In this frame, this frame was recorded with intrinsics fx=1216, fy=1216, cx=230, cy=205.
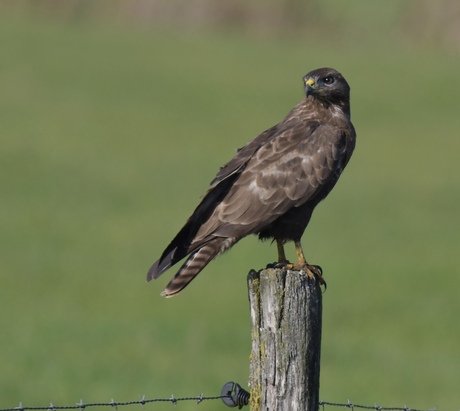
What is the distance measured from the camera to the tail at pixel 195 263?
5.82 m

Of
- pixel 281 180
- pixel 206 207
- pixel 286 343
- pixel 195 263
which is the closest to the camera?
pixel 286 343

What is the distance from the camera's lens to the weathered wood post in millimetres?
4746

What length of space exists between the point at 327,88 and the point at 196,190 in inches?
679

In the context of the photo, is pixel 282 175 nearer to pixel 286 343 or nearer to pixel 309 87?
pixel 309 87

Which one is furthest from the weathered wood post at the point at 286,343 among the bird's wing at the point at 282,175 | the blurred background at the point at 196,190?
the blurred background at the point at 196,190

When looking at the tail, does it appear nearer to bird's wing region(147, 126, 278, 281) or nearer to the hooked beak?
bird's wing region(147, 126, 278, 281)

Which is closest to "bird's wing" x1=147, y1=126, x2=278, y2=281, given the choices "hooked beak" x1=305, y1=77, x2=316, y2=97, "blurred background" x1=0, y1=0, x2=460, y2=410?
"hooked beak" x1=305, y1=77, x2=316, y2=97

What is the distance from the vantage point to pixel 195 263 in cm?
605

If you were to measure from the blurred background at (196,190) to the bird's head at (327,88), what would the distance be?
5.53 meters

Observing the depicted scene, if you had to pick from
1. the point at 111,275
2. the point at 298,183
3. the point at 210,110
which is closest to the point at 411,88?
the point at 210,110

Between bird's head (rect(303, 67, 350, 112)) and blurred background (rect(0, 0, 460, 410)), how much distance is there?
5534mm

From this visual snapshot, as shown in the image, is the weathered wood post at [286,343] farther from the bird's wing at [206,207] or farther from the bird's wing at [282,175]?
the bird's wing at [282,175]

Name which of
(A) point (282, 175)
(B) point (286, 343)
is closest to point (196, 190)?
(A) point (282, 175)

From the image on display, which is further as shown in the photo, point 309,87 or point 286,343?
point 309,87
